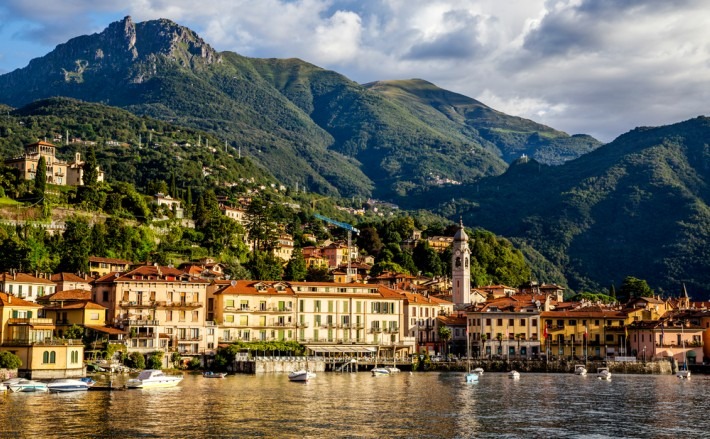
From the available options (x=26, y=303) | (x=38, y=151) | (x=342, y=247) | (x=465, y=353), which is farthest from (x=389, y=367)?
(x=38, y=151)

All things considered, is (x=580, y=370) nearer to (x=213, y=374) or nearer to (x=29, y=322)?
(x=213, y=374)

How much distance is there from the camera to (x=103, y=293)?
359 ft

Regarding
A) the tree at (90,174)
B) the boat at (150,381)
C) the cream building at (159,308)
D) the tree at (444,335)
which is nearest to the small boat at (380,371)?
the cream building at (159,308)

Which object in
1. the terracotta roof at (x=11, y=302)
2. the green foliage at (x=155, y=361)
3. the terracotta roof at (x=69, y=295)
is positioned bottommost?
the green foliage at (x=155, y=361)

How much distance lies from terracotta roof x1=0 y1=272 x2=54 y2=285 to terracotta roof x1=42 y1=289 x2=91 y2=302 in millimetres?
4388

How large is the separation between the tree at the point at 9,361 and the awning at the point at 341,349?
4140 cm

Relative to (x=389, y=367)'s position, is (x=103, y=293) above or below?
above

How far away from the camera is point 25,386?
7675 cm

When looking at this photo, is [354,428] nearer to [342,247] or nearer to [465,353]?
[465,353]

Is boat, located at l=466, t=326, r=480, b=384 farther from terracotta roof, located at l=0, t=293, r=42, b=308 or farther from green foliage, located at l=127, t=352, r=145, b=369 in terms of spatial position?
terracotta roof, located at l=0, t=293, r=42, b=308

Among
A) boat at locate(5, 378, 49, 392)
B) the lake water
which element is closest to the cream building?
the lake water

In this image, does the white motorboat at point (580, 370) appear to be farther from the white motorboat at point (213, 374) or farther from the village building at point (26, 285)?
the village building at point (26, 285)

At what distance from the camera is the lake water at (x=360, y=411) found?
187ft

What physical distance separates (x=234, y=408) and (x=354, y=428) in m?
12.0
